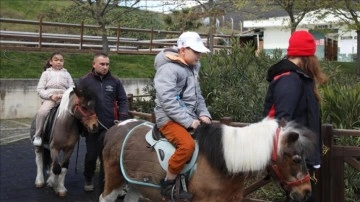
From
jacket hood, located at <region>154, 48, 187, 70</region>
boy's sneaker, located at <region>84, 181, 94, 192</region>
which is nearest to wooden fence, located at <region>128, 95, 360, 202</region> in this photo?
jacket hood, located at <region>154, 48, 187, 70</region>

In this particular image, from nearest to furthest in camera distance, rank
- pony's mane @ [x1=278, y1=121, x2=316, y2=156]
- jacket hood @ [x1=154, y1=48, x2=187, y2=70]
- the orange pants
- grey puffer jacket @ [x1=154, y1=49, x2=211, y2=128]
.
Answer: pony's mane @ [x1=278, y1=121, x2=316, y2=156], the orange pants, grey puffer jacket @ [x1=154, y1=49, x2=211, y2=128], jacket hood @ [x1=154, y1=48, x2=187, y2=70]

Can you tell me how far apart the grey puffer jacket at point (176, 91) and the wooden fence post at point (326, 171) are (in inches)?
49.4

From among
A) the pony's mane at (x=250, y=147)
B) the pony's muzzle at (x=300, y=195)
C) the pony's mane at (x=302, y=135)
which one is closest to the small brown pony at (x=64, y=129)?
the pony's mane at (x=250, y=147)

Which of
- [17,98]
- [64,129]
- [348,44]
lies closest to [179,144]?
[64,129]

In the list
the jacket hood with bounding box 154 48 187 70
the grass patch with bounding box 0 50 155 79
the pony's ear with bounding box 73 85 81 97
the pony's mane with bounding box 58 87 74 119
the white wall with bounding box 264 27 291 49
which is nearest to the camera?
the jacket hood with bounding box 154 48 187 70

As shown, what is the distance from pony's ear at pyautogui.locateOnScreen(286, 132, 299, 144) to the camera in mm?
3402

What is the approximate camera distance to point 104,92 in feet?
21.1

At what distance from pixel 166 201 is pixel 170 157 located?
1.50 feet

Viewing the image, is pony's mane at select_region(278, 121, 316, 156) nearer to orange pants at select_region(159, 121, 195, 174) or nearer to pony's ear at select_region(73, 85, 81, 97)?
orange pants at select_region(159, 121, 195, 174)

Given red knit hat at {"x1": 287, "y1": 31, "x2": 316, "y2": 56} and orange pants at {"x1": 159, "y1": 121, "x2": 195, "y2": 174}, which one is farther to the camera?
orange pants at {"x1": 159, "y1": 121, "x2": 195, "y2": 174}

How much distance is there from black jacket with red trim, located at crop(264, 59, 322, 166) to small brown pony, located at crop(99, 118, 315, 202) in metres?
0.16

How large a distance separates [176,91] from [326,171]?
185 centimetres

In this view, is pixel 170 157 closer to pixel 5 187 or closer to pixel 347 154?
pixel 347 154

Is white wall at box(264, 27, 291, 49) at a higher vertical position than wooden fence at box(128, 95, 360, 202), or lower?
higher
